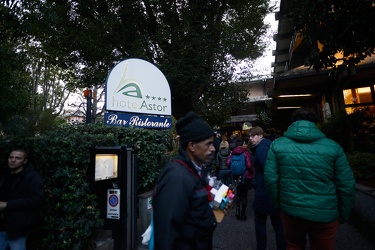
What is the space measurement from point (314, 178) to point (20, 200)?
336 cm

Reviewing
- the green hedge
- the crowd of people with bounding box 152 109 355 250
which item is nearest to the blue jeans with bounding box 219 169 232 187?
the crowd of people with bounding box 152 109 355 250

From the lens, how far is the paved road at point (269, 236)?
13.1 ft

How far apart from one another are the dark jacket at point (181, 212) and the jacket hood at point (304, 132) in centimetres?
132

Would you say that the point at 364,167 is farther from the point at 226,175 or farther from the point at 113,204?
the point at 113,204

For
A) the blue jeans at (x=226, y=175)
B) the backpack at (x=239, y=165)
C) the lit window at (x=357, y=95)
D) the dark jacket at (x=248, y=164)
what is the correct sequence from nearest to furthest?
the dark jacket at (x=248, y=164)
the backpack at (x=239, y=165)
the blue jeans at (x=226, y=175)
the lit window at (x=357, y=95)

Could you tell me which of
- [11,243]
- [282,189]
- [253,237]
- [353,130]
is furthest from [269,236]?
[353,130]

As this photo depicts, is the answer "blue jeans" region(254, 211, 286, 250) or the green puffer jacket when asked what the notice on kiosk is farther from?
the green puffer jacket

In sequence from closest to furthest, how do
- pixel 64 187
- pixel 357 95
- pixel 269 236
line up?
pixel 64 187, pixel 269 236, pixel 357 95

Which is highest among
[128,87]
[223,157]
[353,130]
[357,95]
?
[357,95]

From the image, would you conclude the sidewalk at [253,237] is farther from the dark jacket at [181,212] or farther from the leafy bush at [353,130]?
the dark jacket at [181,212]

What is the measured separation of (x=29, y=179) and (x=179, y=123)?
2.39 meters

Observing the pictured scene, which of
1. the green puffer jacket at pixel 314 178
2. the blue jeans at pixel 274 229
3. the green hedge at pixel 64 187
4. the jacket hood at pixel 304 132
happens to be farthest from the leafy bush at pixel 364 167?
the green hedge at pixel 64 187

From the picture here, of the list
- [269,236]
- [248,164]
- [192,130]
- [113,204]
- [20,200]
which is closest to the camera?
[192,130]

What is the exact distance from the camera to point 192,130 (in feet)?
5.80
